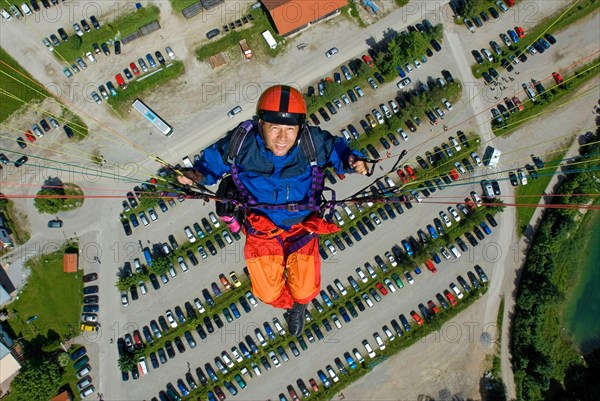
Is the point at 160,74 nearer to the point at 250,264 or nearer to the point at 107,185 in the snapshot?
the point at 107,185

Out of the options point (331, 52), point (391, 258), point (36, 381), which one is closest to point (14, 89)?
point (36, 381)

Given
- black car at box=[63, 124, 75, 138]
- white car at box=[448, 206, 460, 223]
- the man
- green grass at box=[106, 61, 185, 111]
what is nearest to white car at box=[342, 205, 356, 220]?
white car at box=[448, 206, 460, 223]

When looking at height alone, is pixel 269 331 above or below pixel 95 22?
below

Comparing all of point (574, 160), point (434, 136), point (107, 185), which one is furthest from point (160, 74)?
point (574, 160)

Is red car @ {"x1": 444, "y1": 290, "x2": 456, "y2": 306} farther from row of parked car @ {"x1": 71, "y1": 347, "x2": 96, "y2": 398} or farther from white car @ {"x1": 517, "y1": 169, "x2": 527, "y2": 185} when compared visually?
row of parked car @ {"x1": 71, "y1": 347, "x2": 96, "y2": 398}

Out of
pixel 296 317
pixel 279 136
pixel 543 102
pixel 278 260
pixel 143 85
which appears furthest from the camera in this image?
pixel 543 102

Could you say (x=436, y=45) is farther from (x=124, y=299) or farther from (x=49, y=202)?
(x=49, y=202)
